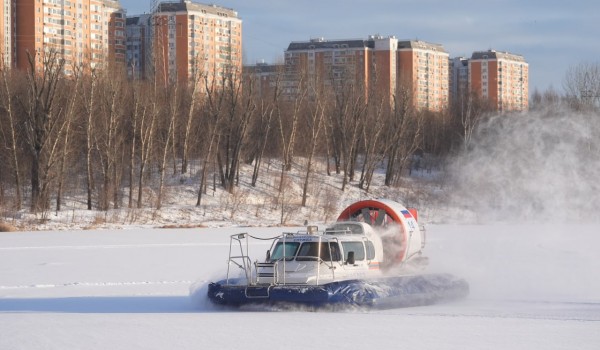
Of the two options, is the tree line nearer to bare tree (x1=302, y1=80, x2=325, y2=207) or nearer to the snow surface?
bare tree (x1=302, y1=80, x2=325, y2=207)

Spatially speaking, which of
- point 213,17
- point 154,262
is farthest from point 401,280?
point 213,17

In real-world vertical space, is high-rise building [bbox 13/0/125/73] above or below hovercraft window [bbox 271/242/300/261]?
above

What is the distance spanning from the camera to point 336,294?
18.8 meters

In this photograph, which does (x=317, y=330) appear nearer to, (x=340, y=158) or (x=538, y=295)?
(x=538, y=295)

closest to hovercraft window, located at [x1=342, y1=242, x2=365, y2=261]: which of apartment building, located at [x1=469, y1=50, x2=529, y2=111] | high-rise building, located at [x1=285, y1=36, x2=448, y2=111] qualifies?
high-rise building, located at [x1=285, y1=36, x2=448, y2=111]

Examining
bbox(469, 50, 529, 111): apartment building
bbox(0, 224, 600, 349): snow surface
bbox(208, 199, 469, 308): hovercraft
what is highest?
bbox(469, 50, 529, 111): apartment building

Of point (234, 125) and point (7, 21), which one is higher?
point (7, 21)

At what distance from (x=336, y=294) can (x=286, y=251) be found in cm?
212

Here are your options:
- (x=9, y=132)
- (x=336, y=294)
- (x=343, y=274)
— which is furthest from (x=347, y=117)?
(x=336, y=294)

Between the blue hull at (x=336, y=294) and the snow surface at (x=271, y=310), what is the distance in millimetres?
237

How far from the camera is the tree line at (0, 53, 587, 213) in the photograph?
185 feet

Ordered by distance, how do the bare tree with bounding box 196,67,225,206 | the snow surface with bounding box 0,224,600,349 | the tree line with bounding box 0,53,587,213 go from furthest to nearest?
the bare tree with bounding box 196,67,225,206 < the tree line with bounding box 0,53,587,213 < the snow surface with bounding box 0,224,600,349

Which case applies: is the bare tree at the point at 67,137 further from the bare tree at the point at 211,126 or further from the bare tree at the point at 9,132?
the bare tree at the point at 211,126

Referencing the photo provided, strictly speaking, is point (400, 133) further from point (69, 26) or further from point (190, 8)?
point (69, 26)
